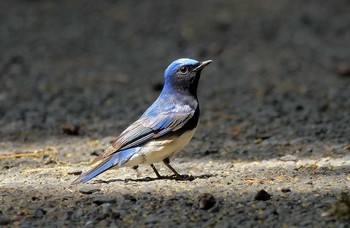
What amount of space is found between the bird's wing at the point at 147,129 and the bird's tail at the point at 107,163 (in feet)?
0.10

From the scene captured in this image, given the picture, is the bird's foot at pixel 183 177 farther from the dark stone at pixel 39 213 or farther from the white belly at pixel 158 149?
the dark stone at pixel 39 213

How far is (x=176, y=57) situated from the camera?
1122 centimetres

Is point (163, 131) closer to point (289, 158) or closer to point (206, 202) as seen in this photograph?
point (206, 202)

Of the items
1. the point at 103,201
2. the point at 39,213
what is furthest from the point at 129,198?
the point at 39,213

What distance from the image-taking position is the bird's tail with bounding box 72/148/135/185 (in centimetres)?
539

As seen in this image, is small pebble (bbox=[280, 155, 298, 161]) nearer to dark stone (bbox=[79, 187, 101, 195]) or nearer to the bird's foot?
the bird's foot

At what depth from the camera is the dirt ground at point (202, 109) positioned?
4.92 m

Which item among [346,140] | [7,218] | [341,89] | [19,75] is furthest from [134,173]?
[19,75]

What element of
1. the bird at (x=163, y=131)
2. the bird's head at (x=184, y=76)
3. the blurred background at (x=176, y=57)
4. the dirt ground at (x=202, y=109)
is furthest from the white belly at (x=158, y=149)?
the blurred background at (x=176, y=57)

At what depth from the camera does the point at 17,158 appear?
21.7ft

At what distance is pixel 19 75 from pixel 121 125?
3.03 metres

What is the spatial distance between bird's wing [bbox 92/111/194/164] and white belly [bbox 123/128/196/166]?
0.05 meters

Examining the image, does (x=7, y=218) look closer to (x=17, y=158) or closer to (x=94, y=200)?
(x=94, y=200)

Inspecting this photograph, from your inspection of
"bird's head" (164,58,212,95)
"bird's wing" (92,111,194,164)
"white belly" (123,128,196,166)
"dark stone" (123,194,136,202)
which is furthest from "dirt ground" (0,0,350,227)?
"bird's head" (164,58,212,95)
